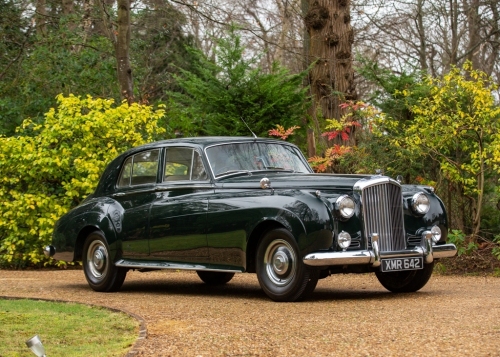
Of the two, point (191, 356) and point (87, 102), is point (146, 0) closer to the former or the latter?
point (87, 102)

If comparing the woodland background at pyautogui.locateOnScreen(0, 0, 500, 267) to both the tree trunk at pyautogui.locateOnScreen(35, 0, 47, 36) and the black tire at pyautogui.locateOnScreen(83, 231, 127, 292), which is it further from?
the tree trunk at pyautogui.locateOnScreen(35, 0, 47, 36)

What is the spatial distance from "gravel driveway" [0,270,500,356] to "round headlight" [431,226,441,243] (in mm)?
593

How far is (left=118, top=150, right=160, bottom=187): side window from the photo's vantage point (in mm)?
10609

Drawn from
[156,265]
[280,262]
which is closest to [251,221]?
[280,262]

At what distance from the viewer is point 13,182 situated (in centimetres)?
1445

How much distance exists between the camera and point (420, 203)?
9375 mm

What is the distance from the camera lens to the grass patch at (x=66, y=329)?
6.21 metres

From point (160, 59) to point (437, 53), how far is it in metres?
11.1

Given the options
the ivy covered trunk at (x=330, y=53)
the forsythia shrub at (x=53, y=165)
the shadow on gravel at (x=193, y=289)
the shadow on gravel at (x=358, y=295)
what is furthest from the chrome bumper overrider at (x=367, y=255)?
the ivy covered trunk at (x=330, y=53)

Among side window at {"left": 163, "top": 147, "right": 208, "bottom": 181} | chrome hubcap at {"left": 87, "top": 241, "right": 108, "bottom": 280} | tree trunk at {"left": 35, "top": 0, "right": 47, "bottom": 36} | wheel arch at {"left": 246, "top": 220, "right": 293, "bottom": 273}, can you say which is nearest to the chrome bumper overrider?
wheel arch at {"left": 246, "top": 220, "right": 293, "bottom": 273}

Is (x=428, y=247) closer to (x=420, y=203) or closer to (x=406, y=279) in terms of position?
(x=420, y=203)

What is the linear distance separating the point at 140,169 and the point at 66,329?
390 centimetres

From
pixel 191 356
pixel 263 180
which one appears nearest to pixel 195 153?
pixel 263 180

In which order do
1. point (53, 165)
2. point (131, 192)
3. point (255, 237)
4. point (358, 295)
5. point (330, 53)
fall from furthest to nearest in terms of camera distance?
point (330, 53) < point (53, 165) < point (131, 192) < point (358, 295) < point (255, 237)
